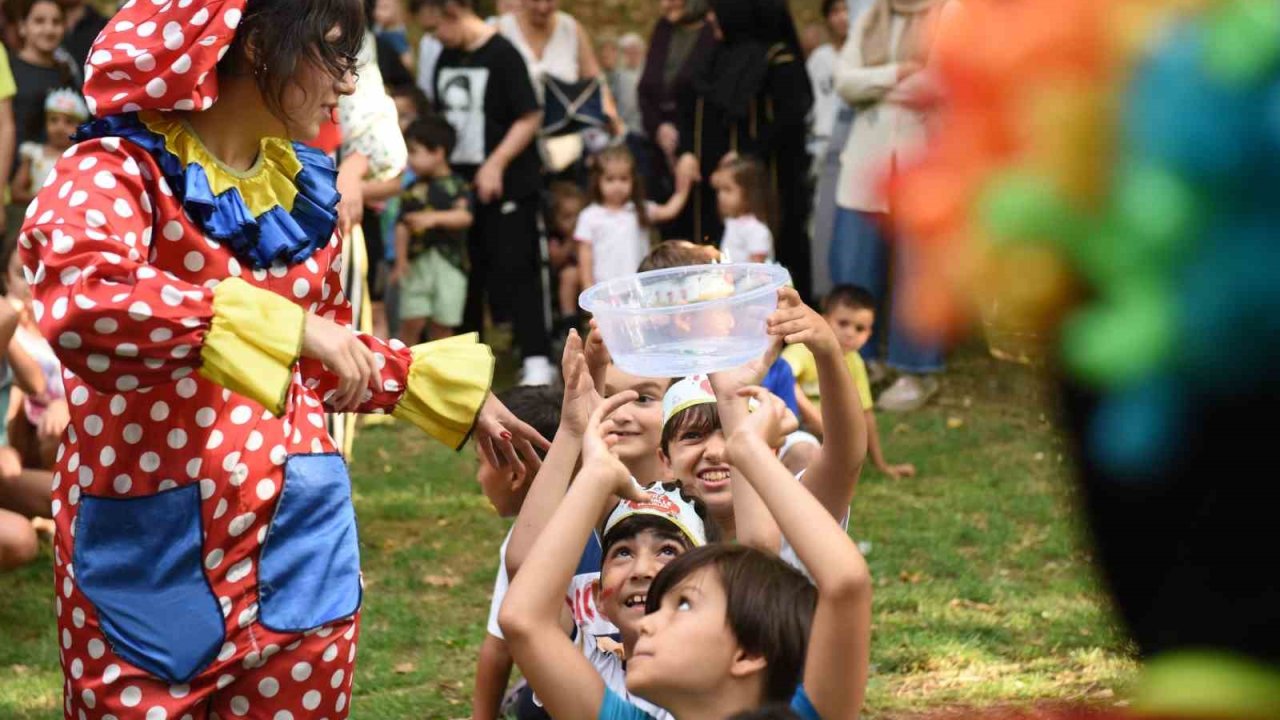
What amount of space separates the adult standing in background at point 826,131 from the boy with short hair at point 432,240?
6.83ft

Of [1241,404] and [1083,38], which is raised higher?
[1083,38]

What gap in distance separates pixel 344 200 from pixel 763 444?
273 cm

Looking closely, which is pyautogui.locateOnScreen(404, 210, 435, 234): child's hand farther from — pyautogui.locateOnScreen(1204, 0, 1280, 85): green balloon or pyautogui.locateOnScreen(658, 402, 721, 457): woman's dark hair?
pyautogui.locateOnScreen(1204, 0, 1280, 85): green balloon

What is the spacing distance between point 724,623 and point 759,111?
7698mm

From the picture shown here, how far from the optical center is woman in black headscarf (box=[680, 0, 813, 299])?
386 inches

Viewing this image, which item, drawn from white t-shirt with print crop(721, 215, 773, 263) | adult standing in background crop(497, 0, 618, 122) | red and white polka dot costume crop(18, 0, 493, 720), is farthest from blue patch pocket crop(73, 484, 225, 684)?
adult standing in background crop(497, 0, 618, 122)

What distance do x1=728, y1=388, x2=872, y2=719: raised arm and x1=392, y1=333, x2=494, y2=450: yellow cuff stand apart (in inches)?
25.2

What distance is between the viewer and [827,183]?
9922 mm

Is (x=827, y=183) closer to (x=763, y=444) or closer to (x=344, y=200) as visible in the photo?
(x=344, y=200)

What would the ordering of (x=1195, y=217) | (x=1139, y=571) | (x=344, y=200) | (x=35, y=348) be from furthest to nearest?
1. (x=35, y=348)
2. (x=344, y=200)
3. (x=1139, y=571)
4. (x=1195, y=217)

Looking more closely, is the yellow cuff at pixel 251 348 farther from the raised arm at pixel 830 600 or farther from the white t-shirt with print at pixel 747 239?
the white t-shirt with print at pixel 747 239

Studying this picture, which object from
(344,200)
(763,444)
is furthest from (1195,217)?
(344,200)

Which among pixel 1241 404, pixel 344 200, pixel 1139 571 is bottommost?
pixel 344 200

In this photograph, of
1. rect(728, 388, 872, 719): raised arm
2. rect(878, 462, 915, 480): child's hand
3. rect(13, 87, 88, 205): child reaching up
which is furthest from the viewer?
rect(13, 87, 88, 205): child reaching up
